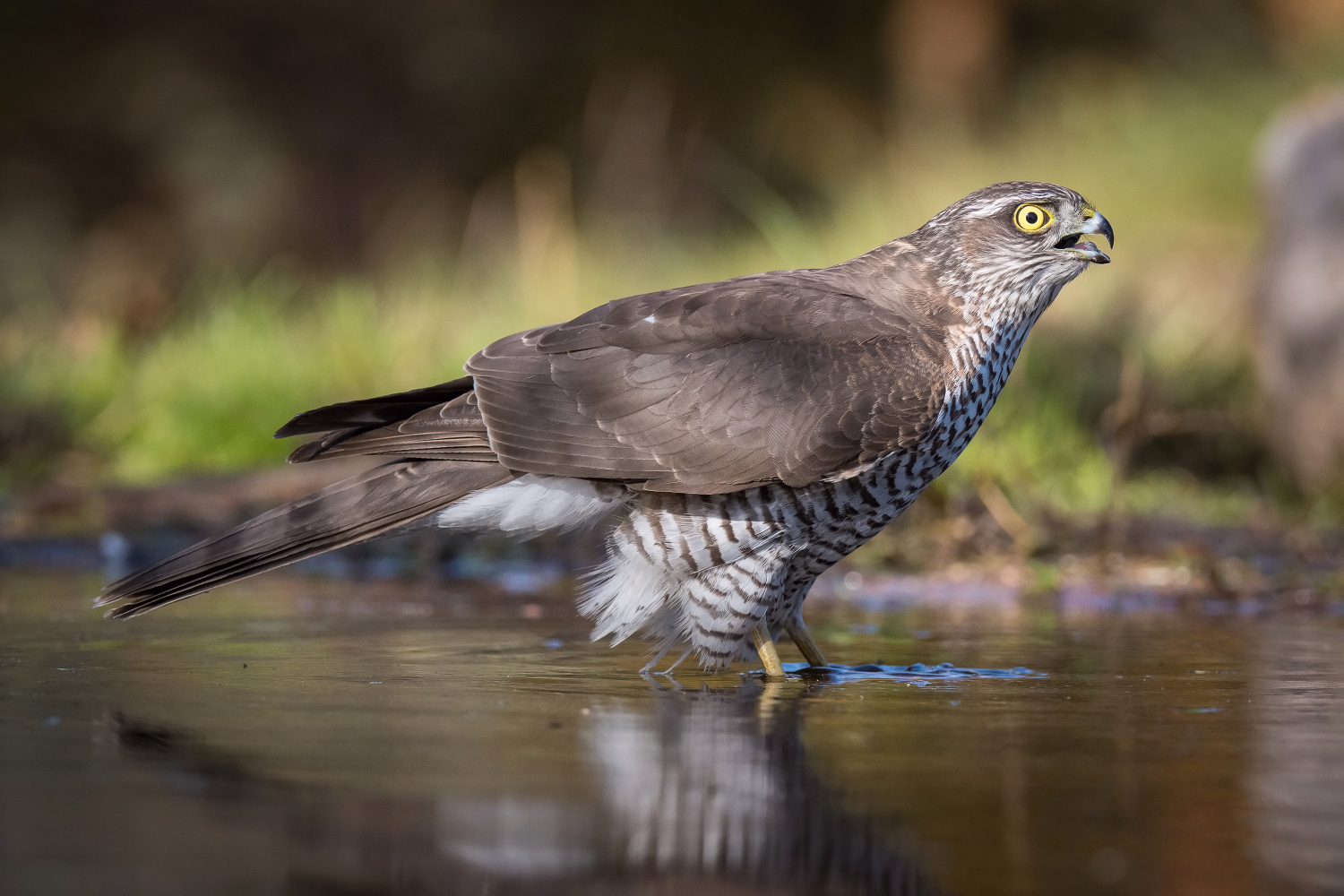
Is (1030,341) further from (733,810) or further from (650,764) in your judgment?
(733,810)

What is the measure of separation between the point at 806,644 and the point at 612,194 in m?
10.1

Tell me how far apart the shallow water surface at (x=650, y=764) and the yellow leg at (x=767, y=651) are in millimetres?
73

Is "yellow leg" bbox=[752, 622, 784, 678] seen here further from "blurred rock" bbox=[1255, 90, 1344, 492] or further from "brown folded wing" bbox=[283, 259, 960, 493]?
"blurred rock" bbox=[1255, 90, 1344, 492]

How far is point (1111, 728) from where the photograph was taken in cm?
332

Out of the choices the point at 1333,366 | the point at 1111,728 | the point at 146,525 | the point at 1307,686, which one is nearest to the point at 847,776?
the point at 1111,728

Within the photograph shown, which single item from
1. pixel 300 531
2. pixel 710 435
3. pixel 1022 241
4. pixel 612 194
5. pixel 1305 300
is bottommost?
pixel 300 531

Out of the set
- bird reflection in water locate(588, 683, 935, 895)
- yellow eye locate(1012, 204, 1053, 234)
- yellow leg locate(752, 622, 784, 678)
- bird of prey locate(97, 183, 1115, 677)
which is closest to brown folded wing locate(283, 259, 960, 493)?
bird of prey locate(97, 183, 1115, 677)

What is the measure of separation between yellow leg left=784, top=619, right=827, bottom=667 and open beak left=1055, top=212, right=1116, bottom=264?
129 cm

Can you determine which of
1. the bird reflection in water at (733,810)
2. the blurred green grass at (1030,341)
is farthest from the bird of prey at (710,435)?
the blurred green grass at (1030,341)

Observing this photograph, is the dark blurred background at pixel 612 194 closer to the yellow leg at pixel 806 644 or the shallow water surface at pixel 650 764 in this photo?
the yellow leg at pixel 806 644

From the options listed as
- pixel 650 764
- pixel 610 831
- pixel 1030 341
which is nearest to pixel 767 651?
pixel 650 764

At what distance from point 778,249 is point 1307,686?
661 centimetres

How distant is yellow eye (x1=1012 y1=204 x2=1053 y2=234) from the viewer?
178 inches

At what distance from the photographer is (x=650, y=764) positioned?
295 cm
